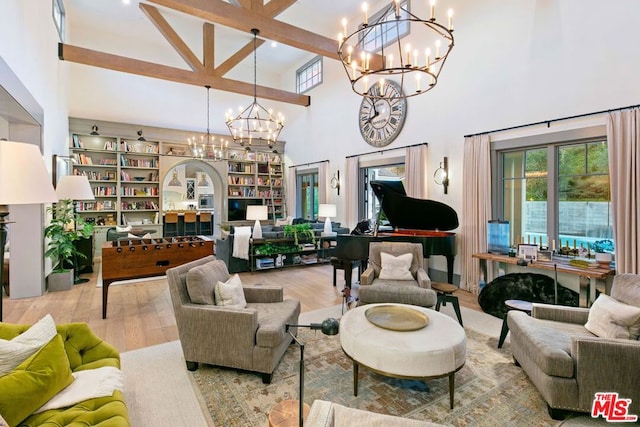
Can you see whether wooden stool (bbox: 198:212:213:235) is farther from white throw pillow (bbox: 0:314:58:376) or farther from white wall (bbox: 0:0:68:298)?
white throw pillow (bbox: 0:314:58:376)

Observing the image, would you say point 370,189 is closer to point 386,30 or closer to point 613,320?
point 386,30

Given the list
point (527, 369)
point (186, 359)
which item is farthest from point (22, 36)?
point (527, 369)

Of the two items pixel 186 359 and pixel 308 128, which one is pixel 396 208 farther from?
pixel 308 128

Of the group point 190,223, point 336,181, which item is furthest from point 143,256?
point 190,223

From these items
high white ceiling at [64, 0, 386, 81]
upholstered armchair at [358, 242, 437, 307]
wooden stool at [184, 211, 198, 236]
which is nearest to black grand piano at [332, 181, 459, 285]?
upholstered armchair at [358, 242, 437, 307]

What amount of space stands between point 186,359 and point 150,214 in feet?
24.9

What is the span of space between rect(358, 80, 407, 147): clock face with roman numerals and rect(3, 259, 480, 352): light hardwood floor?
3.04 meters

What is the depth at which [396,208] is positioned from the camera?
4852 mm

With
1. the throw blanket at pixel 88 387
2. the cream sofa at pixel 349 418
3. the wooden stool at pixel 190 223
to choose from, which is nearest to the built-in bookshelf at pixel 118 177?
the wooden stool at pixel 190 223

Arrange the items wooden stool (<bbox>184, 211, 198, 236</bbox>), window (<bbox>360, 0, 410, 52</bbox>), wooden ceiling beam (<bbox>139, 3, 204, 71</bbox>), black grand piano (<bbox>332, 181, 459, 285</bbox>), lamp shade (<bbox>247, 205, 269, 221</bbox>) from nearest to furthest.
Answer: black grand piano (<bbox>332, 181, 459, 285</bbox>) → lamp shade (<bbox>247, 205, 269, 221</bbox>) → window (<bbox>360, 0, 410, 52</bbox>) → wooden ceiling beam (<bbox>139, 3, 204, 71</bbox>) → wooden stool (<bbox>184, 211, 198, 236</bbox>)

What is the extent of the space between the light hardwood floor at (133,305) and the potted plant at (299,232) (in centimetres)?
91

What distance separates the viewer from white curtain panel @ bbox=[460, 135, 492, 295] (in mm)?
4730

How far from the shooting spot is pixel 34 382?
1.51 m

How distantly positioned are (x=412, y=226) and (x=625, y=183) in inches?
99.6
